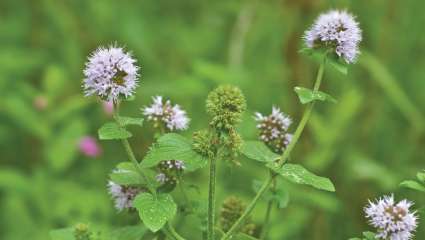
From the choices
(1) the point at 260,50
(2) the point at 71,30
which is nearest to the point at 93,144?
(2) the point at 71,30

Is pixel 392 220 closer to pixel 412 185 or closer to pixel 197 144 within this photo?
pixel 412 185

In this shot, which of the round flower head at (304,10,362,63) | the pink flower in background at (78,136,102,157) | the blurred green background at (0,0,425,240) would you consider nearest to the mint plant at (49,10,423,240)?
the round flower head at (304,10,362,63)

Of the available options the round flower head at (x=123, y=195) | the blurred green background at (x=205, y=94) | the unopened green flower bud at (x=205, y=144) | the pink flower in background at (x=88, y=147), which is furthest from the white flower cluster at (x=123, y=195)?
the pink flower in background at (x=88, y=147)

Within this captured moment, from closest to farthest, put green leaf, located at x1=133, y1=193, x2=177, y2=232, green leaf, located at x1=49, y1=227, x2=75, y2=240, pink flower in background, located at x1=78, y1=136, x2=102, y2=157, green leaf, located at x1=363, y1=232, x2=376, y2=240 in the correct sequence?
green leaf, located at x1=133, y1=193, x2=177, y2=232 → green leaf, located at x1=363, y1=232, x2=376, y2=240 → green leaf, located at x1=49, y1=227, x2=75, y2=240 → pink flower in background, located at x1=78, y1=136, x2=102, y2=157

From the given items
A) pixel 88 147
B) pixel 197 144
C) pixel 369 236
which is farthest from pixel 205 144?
pixel 88 147

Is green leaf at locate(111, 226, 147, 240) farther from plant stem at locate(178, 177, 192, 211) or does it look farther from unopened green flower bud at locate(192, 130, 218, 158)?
unopened green flower bud at locate(192, 130, 218, 158)
